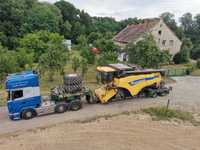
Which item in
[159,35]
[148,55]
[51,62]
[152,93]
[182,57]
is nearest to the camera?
[152,93]

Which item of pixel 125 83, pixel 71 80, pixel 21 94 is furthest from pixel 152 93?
pixel 21 94

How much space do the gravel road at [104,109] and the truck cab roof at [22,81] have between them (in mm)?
2081

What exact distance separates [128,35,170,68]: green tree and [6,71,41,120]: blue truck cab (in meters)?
14.3

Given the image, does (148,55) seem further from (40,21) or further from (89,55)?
(40,21)

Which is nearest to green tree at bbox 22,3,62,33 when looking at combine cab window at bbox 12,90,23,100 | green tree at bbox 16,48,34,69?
green tree at bbox 16,48,34,69

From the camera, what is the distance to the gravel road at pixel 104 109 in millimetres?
14735

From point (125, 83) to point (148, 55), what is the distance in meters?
9.05

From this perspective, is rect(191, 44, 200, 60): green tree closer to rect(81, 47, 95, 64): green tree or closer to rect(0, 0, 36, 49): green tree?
rect(81, 47, 95, 64): green tree

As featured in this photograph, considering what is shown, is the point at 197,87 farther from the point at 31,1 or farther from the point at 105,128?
the point at 31,1

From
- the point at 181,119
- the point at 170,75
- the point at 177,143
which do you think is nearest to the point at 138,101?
the point at 181,119

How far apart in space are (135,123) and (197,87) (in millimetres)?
11579

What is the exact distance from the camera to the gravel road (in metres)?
14.7

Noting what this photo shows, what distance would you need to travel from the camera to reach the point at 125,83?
61.6 feet

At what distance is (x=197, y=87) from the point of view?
942 inches
